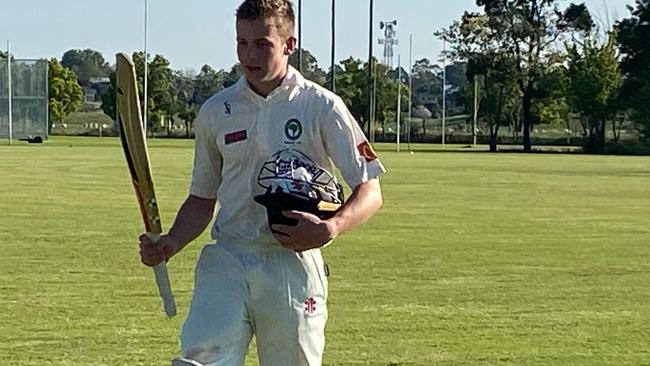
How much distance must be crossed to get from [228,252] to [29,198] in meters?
22.9

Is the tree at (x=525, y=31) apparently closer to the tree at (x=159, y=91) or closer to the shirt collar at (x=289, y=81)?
the tree at (x=159, y=91)

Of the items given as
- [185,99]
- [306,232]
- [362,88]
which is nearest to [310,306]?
[306,232]

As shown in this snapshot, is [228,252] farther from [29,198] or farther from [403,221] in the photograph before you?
[29,198]

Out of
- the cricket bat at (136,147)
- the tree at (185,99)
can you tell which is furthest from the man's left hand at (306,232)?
the tree at (185,99)

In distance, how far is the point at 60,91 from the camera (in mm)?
120000

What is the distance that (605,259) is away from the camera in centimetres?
1731

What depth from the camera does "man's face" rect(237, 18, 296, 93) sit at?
17.4 feet

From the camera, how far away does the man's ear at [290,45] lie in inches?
213

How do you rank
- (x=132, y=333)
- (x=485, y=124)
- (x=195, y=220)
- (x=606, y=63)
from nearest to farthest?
1. (x=195, y=220)
2. (x=132, y=333)
3. (x=606, y=63)
4. (x=485, y=124)

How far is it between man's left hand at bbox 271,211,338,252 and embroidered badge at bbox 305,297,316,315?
350 mm

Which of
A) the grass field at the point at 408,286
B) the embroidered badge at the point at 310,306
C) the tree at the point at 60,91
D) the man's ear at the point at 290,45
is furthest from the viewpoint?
the tree at the point at 60,91

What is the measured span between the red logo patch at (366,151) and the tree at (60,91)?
115m

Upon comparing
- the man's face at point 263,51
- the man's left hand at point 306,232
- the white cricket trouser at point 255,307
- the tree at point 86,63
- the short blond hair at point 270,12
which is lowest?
the white cricket trouser at point 255,307

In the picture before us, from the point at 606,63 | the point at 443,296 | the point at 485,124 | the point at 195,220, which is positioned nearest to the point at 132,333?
the point at 443,296
